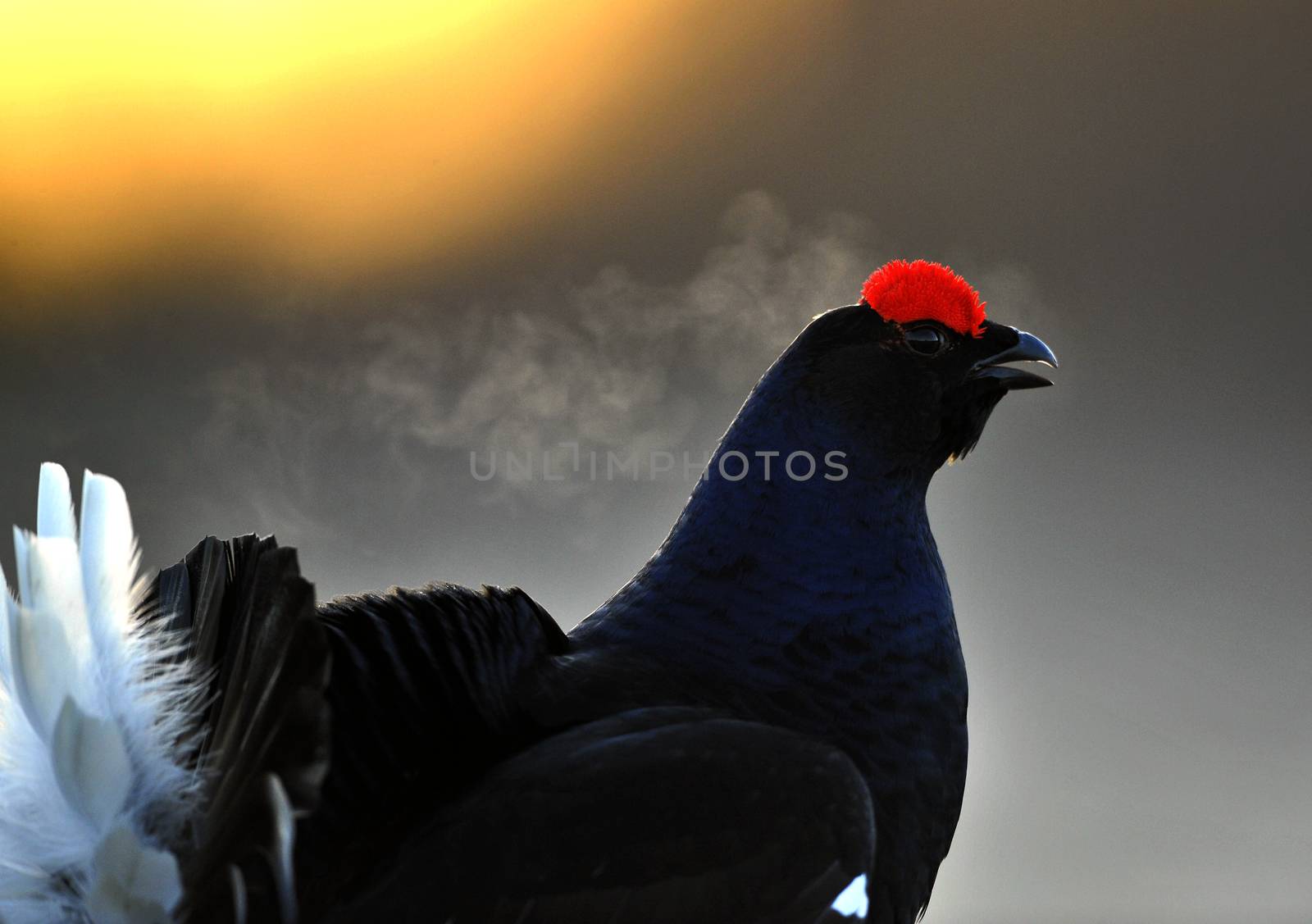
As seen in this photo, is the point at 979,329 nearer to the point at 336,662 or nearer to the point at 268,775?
the point at 336,662

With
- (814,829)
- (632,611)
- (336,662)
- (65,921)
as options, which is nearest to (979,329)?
(632,611)

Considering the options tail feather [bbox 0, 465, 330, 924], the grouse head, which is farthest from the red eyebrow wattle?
tail feather [bbox 0, 465, 330, 924]

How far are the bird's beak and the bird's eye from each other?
0.14 ft

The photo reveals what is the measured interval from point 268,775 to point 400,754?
18 cm

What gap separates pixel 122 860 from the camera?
80cm

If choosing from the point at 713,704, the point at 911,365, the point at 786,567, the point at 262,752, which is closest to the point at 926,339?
the point at 911,365

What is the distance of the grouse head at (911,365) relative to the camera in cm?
120

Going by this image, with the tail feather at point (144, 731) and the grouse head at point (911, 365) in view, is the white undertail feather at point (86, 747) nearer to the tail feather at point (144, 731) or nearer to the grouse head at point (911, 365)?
the tail feather at point (144, 731)

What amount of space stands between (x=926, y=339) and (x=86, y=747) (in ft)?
2.64

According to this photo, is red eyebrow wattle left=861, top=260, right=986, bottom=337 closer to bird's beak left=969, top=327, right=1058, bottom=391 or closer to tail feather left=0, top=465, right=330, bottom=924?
bird's beak left=969, top=327, right=1058, bottom=391

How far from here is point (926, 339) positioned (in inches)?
49.2

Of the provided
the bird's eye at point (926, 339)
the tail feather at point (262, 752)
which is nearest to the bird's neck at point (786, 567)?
the bird's eye at point (926, 339)

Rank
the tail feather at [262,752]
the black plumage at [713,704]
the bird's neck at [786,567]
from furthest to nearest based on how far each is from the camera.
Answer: the bird's neck at [786,567] → the black plumage at [713,704] → the tail feather at [262,752]

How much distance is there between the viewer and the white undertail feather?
80 cm
